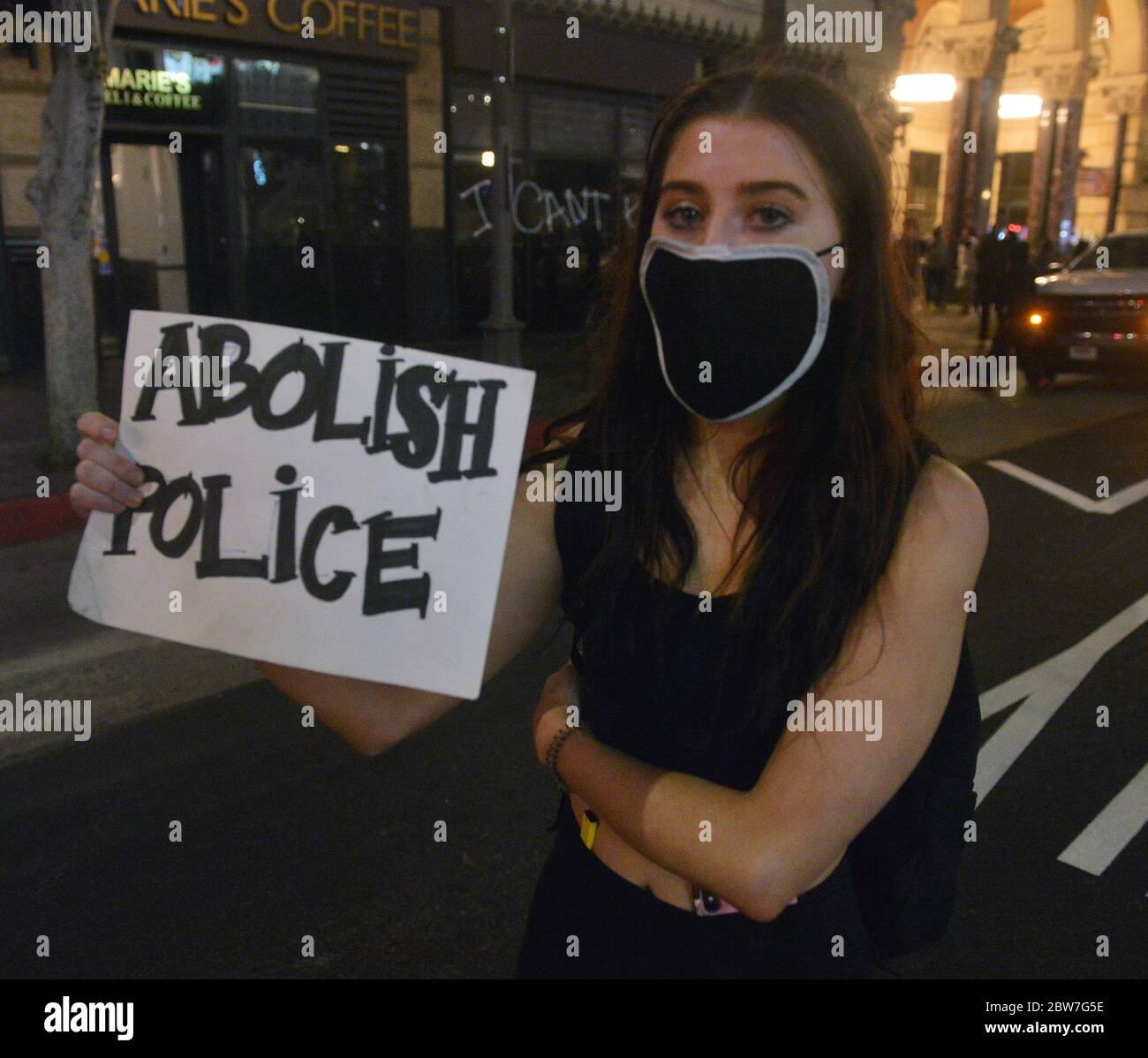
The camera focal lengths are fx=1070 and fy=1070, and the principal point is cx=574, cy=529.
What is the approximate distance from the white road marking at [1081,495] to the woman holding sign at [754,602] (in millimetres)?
6811

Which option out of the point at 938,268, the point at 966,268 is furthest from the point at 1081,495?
the point at 938,268

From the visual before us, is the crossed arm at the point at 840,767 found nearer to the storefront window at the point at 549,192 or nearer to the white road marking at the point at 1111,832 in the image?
the white road marking at the point at 1111,832

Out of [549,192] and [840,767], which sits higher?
[549,192]

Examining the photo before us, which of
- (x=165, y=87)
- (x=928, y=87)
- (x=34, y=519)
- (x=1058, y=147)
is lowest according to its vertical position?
(x=34, y=519)

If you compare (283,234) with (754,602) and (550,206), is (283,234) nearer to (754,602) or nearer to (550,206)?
(550,206)

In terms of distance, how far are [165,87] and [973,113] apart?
1830 cm

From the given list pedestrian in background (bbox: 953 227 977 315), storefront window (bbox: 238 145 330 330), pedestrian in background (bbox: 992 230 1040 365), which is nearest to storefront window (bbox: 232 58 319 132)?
storefront window (bbox: 238 145 330 330)

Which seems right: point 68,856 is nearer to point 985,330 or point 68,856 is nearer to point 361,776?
point 361,776

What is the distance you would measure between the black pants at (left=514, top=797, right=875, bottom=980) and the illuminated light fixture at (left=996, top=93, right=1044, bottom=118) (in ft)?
96.5

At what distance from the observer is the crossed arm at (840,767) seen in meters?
1.25

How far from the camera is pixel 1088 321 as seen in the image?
11984 mm

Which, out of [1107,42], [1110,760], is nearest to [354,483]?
[1110,760]

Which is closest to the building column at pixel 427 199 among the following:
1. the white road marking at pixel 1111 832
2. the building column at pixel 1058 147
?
the white road marking at pixel 1111 832

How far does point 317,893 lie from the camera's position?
3.12 m
